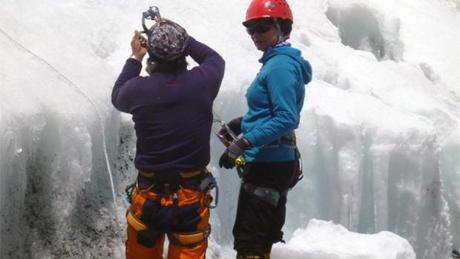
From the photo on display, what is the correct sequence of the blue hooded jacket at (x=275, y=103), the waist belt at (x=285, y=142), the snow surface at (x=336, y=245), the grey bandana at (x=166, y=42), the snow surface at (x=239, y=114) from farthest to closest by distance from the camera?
the snow surface at (x=336, y=245) < the snow surface at (x=239, y=114) < the waist belt at (x=285, y=142) < the blue hooded jacket at (x=275, y=103) < the grey bandana at (x=166, y=42)

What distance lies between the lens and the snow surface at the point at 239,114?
13.3 ft

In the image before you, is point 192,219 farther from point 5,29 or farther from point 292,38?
point 292,38

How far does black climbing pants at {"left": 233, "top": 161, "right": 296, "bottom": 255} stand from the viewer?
355 cm

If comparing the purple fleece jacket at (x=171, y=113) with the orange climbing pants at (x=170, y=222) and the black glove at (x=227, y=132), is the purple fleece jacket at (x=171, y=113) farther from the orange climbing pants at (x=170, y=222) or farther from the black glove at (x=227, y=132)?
the black glove at (x=227, y=132)

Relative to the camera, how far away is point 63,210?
4082mm

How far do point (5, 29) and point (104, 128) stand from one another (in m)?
1.04

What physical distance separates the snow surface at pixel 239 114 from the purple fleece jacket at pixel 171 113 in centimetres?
96

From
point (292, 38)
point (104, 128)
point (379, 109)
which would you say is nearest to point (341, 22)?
point (292, 38)

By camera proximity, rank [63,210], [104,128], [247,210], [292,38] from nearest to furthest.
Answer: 1. [247,210]
2. [63,210]
3. [104,128]
4. [292,38]

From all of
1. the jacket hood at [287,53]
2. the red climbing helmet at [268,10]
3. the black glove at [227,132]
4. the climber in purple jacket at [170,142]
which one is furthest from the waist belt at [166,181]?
the red climbing helmet at [268,10]

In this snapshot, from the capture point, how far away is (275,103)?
10.7 ft

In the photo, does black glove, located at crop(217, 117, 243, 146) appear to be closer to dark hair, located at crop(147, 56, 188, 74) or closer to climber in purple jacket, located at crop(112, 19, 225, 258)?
climber in purple jacket, located at crop(112, 19, 225, 258)

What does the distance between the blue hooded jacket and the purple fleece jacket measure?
272mm

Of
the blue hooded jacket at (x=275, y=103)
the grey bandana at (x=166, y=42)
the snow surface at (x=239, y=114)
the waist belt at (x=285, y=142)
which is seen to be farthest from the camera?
the snow surface at (x=239, y=114)
